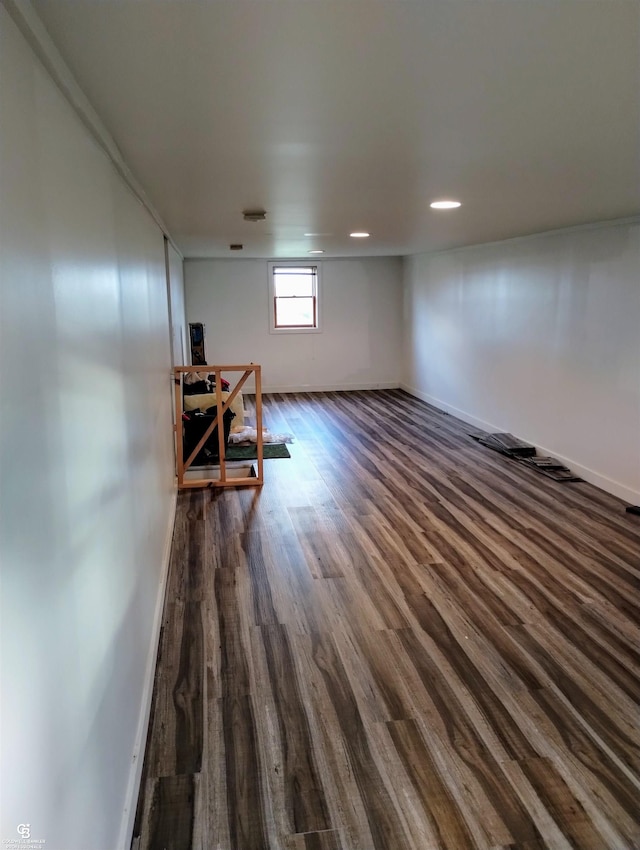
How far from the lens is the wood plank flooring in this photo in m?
1.78

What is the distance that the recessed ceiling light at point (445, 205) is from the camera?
3.27 meters

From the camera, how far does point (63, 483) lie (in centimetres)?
117

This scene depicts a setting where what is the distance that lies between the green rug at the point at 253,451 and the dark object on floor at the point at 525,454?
2.04 metres

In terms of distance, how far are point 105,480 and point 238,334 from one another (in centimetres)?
732

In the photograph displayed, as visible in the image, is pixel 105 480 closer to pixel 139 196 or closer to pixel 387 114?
pixel 387 114

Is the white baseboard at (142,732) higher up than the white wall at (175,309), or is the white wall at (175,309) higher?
the white wall at (175,309)

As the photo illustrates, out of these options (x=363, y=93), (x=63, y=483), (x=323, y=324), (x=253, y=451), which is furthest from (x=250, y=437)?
(x=63, y=483)

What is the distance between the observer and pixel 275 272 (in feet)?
28.7

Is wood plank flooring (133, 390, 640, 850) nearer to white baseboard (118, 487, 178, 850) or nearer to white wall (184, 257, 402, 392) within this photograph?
white baseboard (118, 487, 178, 850)

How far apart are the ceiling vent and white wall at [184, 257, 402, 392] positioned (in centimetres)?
489

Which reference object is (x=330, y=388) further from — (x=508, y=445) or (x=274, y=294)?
(x=508, y=445)

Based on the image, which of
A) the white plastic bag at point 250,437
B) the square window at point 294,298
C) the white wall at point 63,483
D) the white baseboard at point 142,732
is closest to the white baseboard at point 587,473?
the white plastic bag at point 250,437

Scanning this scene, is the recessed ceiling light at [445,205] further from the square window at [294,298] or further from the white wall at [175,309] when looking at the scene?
the square window at [294,298]

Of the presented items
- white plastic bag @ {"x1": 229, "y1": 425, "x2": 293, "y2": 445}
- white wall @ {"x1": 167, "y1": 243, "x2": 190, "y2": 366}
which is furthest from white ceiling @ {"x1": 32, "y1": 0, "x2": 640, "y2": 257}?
white plastic bag @ {"x1": 229, "y1": 425, "x2": 293, "y2": 445}
